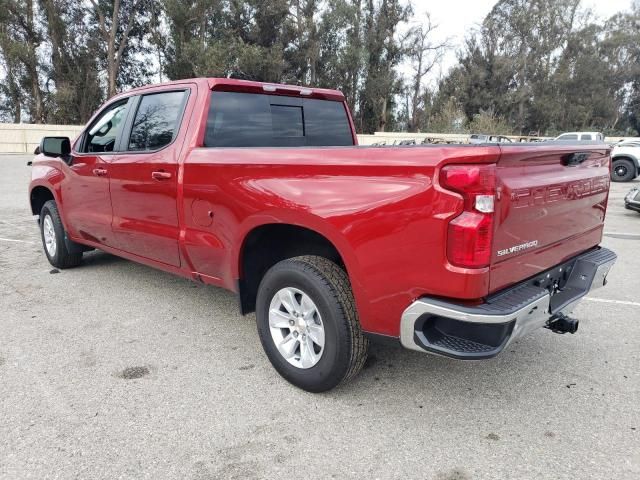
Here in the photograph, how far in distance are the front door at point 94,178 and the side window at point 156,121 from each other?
0.27 m

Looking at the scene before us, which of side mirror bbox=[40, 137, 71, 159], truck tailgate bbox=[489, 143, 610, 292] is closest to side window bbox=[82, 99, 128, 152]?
side mirror bbox=[40, 137, 71, 159]

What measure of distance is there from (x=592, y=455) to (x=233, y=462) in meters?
1.75

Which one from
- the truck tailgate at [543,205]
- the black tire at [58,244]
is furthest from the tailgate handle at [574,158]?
the black tire at [58,244]

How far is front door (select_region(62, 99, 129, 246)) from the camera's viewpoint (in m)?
4.55

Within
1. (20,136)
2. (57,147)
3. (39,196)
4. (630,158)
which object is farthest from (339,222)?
(20,136)

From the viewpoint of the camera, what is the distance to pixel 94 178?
4.68m

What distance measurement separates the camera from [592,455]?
254 centimetres

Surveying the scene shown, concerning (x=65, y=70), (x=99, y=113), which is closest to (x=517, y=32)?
(x=65, y=70)

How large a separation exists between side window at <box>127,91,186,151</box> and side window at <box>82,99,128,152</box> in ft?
0.96

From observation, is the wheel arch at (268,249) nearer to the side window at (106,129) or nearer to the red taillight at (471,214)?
the red taillight at (471,214)

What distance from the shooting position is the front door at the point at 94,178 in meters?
4.55

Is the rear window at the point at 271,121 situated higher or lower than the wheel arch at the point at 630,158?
higher

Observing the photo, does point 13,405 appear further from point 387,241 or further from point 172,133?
point 387,241

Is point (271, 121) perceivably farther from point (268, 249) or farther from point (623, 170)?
point (623, 170)
